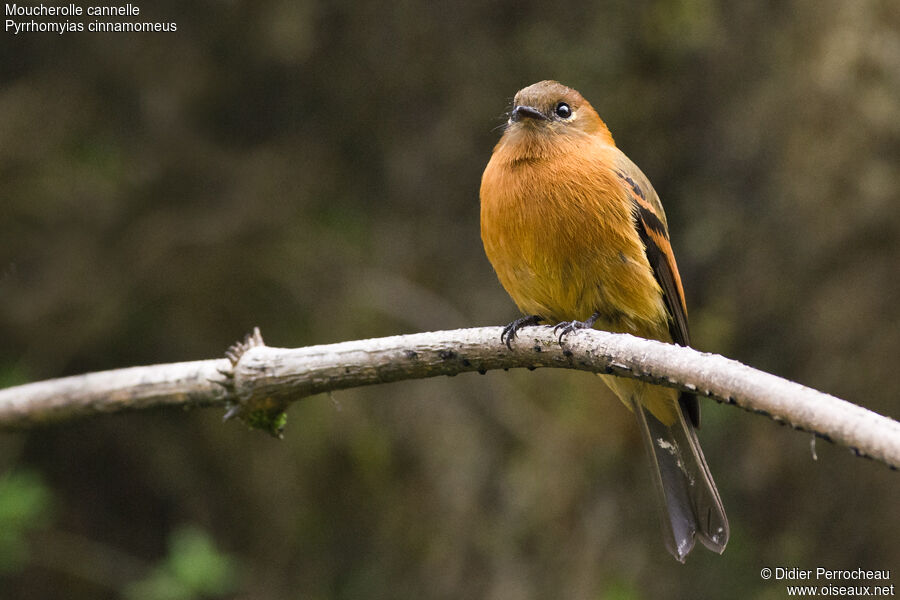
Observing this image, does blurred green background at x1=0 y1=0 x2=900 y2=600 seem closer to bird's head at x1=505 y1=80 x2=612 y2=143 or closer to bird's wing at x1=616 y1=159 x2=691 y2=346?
bird's head at x1=505 y1=80 x2=612 y2=143

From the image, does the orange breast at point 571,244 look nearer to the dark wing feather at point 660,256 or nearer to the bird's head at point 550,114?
the dark wing feather at point 660,256

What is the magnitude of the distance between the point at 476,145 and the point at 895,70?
231 centimetres

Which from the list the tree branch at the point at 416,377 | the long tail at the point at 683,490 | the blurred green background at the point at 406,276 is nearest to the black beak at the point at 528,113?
the tree branch at the point at 416,377

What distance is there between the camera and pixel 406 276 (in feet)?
18.6

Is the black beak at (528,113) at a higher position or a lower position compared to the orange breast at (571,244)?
higher

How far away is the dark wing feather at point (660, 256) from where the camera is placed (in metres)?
3.54

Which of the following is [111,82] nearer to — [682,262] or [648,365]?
[682,262]

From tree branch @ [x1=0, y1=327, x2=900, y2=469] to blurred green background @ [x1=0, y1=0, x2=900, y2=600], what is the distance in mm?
1645

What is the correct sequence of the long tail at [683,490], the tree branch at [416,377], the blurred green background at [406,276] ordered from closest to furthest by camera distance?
1. the tree branch at [416,377]
2. the long tail at [683,490]
3. the blurred green background at [406,276]

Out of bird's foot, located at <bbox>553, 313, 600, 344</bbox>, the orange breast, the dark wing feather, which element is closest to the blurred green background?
the dark wing feather

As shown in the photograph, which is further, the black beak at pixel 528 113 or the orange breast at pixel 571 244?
the black beak at pixel 528 113

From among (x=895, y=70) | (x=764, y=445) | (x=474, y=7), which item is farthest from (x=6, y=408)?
(x=895, y=70)

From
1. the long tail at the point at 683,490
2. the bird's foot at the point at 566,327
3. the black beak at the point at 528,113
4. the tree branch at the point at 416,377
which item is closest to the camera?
the tree branch at the point at 416,377

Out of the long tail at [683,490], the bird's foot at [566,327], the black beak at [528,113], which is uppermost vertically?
the black beak at [528,113]
